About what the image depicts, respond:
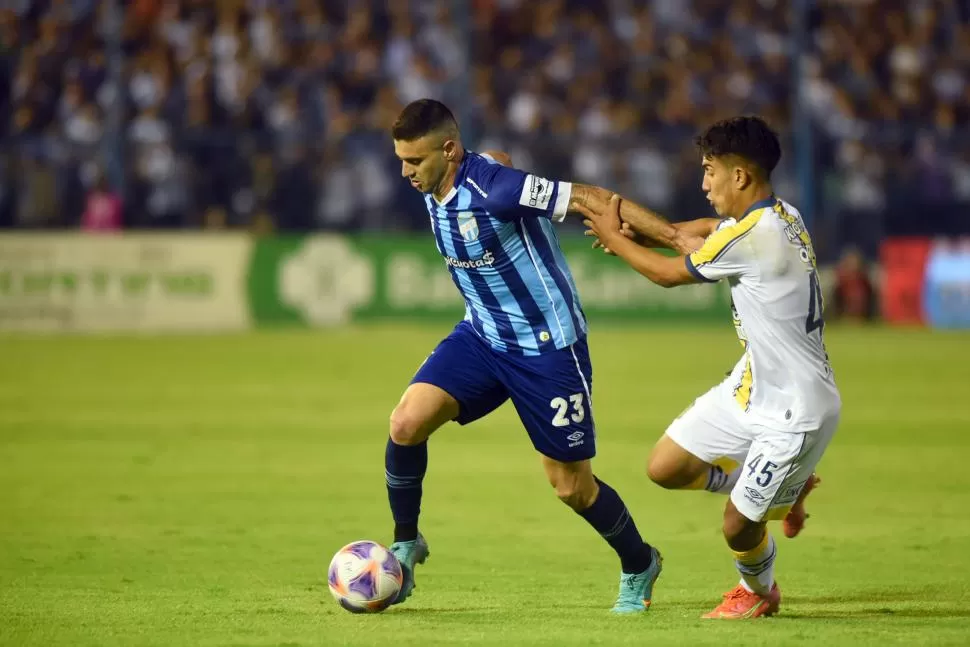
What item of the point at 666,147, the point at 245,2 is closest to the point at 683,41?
the point at 666,147

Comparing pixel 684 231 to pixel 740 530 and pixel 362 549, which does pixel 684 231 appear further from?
pixel 362 549

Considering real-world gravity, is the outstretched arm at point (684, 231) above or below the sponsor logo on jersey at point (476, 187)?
below

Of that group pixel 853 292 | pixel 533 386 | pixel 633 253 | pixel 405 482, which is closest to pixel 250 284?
pixel 853 292

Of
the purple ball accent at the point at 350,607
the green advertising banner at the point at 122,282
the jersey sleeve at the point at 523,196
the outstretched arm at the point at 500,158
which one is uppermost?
the outstretched arm at the point at 500,158

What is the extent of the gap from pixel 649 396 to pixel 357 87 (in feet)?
30.9

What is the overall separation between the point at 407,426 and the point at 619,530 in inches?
40.5

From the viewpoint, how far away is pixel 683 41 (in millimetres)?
24094

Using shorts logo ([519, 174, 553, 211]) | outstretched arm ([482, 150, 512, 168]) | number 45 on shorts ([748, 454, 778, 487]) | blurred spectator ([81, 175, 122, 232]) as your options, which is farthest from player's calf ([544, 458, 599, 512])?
blurred spectator ([81, 175, 122, 232])

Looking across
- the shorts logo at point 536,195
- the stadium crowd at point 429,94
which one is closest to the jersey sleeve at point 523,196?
the shorts logo at point 536,195

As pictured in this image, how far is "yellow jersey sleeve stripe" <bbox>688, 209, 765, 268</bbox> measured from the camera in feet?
19.6

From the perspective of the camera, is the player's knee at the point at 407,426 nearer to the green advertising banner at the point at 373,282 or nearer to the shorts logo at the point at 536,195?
the shorts logo at the point at 536,195

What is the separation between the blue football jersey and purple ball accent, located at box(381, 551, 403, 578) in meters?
1.03

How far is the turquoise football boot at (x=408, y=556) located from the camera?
254 inches

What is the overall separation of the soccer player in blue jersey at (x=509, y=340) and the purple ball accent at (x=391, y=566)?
0.09m
